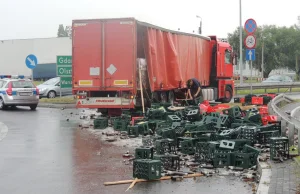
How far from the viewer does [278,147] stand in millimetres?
10641

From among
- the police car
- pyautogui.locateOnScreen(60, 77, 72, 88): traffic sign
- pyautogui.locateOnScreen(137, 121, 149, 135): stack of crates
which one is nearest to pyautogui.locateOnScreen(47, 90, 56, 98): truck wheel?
pyautogui.locateOnScreen(60, 77, 72, 88): traffic sign

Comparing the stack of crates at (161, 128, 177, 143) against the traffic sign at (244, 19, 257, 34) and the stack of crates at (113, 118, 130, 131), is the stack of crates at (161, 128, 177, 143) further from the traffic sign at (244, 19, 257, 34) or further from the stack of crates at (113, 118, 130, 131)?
the traffic sign at (244, 19, 257, 34)

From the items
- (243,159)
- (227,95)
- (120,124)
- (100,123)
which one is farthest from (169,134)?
(227,95)

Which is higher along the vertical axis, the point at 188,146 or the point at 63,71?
the point at 63,71

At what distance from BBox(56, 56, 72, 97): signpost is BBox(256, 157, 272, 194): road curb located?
61.9ft

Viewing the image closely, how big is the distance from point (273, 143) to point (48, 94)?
2696 centimetres

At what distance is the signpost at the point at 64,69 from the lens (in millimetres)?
27703

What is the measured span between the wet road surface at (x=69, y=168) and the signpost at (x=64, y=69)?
10.6 meters

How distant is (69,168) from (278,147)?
4.14 metres

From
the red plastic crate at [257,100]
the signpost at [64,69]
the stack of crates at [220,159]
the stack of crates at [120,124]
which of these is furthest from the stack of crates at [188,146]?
the signpost at [64,69]

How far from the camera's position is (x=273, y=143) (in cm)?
1056

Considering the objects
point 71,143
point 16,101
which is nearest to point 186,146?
point 71,143

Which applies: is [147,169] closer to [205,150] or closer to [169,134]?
[205,150]

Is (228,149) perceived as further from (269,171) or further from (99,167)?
(99,167)
